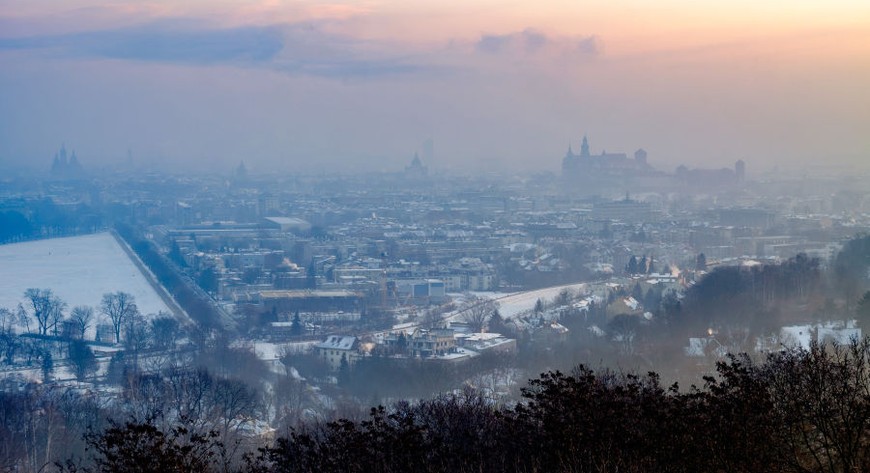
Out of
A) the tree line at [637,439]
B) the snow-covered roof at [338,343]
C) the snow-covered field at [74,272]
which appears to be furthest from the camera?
the snow-covered field at [74,272]

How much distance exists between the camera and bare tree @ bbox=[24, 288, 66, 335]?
802 inches

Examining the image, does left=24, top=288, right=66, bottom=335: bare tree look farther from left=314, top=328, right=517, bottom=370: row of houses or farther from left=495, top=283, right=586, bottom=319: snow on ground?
left=495, top=283, right=586, bottom=319: snow on ground

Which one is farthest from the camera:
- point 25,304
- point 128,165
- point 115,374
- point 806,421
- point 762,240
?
point 128,165

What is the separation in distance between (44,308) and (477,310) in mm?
7895

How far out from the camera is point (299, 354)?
17094 millimetres

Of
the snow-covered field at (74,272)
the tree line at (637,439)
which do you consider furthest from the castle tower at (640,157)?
the tree line at (637,439)

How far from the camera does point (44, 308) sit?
70.6ft

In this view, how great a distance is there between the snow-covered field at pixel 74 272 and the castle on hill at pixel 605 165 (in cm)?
3182

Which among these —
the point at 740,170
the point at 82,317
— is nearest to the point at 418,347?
the point at 82,317

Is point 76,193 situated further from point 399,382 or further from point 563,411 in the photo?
point 563,411

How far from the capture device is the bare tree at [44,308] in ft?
66.8

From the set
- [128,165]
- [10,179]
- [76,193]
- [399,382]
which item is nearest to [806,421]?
[399,382]

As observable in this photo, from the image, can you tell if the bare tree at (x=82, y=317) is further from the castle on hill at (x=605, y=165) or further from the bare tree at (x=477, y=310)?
the castle on hill at (x=605, y=165)

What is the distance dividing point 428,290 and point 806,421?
20.0 meters
